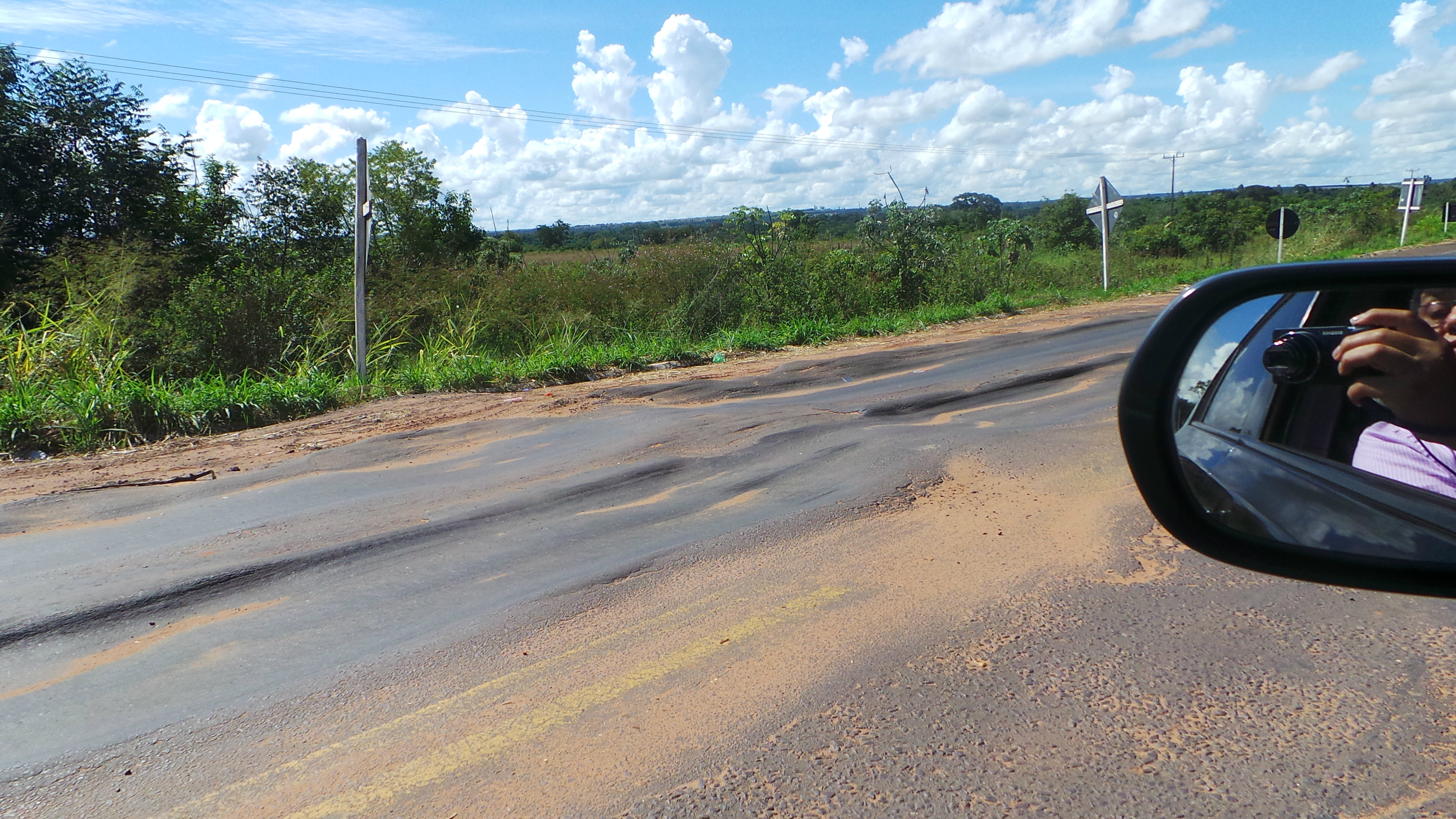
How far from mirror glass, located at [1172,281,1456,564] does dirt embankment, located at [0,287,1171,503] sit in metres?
6.89

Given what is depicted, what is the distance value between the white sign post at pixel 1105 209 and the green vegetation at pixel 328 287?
171 centimetres

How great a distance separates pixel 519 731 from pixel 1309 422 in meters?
2.39

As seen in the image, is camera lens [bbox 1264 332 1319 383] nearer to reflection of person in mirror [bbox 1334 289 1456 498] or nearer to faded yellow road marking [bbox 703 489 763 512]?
reflection of person in mirror [bbox 1334 289 1456 498]

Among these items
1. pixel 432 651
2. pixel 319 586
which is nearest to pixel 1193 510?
pixel 432 651

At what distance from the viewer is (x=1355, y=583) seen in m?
1.68

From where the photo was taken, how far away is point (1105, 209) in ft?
68.8

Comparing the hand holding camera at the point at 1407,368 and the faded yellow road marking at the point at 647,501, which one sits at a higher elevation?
the hand holding camera at the point at 1407,368

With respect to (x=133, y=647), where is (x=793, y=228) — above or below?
above

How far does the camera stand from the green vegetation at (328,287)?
10273mm

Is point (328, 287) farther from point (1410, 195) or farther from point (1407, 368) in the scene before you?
point (1410, 195)

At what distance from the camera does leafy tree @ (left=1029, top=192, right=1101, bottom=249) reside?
4053cm

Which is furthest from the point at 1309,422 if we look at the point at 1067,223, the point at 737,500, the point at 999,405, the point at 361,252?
the point at 1067,223

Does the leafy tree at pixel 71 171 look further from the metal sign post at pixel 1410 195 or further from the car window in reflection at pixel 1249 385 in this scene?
the metal sign post at pixel 1410 195

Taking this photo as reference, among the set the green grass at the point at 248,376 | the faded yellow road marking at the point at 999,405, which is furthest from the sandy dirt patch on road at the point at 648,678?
the green grass at the point at 248,376
